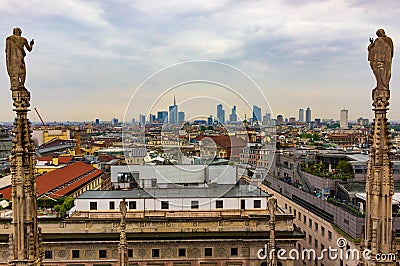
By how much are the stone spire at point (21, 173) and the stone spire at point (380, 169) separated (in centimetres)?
622

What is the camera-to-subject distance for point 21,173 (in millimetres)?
7371

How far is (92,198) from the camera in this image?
26141 mm

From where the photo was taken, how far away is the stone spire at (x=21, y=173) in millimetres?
7348

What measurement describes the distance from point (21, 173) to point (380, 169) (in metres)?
6.58

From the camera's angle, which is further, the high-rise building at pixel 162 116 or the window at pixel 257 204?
the window at pixel 257 204

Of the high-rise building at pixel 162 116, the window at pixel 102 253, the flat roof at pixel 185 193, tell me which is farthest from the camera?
the flat roof at pixel 185 193

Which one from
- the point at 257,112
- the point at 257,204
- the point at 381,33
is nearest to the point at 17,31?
the point at 381,33

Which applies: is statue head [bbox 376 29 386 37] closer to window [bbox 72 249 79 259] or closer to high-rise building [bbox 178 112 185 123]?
high-rise building [bbox 178 112 185 123]

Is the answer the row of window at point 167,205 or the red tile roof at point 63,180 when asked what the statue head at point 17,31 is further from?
the red tile roof at point 63,180

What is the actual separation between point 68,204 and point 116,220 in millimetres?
5583

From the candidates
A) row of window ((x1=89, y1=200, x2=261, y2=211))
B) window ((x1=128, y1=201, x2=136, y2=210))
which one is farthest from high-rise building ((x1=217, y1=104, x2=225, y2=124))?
window ((x1=128, y1=201, x2=136, y2=210))

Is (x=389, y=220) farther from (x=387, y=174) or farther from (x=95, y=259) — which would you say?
(x=95, y=259)

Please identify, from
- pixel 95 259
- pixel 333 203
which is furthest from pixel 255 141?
pixel 95 259

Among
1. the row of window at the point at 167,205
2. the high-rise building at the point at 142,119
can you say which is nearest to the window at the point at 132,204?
the row of window at the point at 167,205
